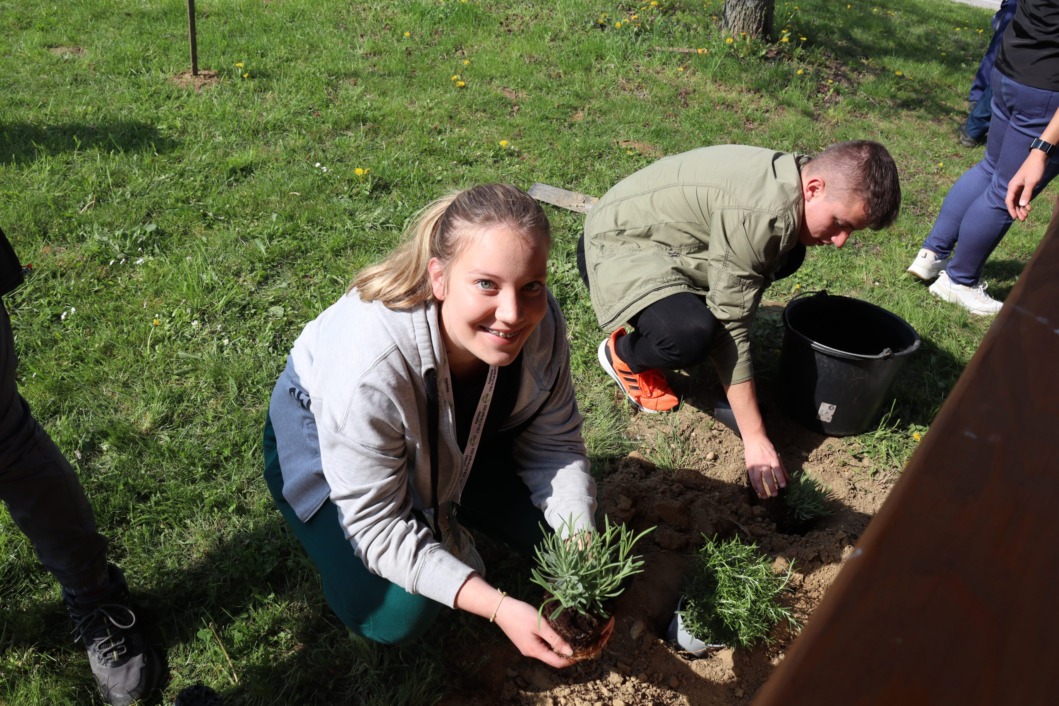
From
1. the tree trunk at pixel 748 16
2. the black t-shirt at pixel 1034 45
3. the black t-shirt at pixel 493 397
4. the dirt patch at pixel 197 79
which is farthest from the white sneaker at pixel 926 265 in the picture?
the dirt patch at pixel 197 79

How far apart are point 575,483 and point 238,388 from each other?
172 cm

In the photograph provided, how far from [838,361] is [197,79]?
4.65m

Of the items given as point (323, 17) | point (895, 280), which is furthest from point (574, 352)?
point (323, 17)

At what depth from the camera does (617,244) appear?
135 inches

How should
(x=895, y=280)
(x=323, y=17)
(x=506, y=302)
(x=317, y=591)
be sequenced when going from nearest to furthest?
(x=506, y=302), (x=317, y=591), (x=895, y=280), (x=323, y=17)

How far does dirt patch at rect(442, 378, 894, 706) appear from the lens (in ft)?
7.90

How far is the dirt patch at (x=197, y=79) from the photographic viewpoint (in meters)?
5.46

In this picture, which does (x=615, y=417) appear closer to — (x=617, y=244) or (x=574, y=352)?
(x=574, y=352)

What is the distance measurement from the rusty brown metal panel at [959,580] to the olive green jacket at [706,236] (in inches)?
94.8

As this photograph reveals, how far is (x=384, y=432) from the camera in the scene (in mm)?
1917

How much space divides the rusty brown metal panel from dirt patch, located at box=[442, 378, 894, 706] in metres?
1.90

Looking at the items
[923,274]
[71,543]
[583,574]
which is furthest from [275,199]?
[923,274]

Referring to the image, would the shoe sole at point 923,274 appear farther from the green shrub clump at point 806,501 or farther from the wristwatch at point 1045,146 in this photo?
the green shrub clump at point 806,501

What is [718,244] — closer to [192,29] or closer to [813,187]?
[813,187]
